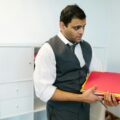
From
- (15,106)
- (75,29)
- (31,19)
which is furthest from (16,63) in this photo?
(75,29)

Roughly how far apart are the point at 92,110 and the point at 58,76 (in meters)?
0.41

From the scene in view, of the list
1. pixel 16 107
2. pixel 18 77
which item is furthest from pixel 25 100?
pixel 18 77

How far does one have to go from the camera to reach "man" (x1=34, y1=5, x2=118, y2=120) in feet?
4.32

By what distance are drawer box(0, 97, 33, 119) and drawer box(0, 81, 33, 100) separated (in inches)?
1.9

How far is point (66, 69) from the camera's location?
1.37 meters

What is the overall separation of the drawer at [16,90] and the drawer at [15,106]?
48 millimetres

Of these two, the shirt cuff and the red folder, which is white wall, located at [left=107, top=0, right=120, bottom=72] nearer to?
the red folder

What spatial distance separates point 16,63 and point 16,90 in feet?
0.86

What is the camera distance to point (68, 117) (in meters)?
1.41

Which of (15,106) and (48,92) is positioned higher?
(48,92)

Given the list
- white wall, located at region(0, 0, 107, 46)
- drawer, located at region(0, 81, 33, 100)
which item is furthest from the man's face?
white wall, located at region(0, 0, 107, 46)

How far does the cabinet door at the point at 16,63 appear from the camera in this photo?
1983 millimetres

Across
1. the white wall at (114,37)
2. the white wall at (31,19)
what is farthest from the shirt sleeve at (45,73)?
the white wall at (114,37)

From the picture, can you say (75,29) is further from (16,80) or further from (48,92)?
(16,80)
